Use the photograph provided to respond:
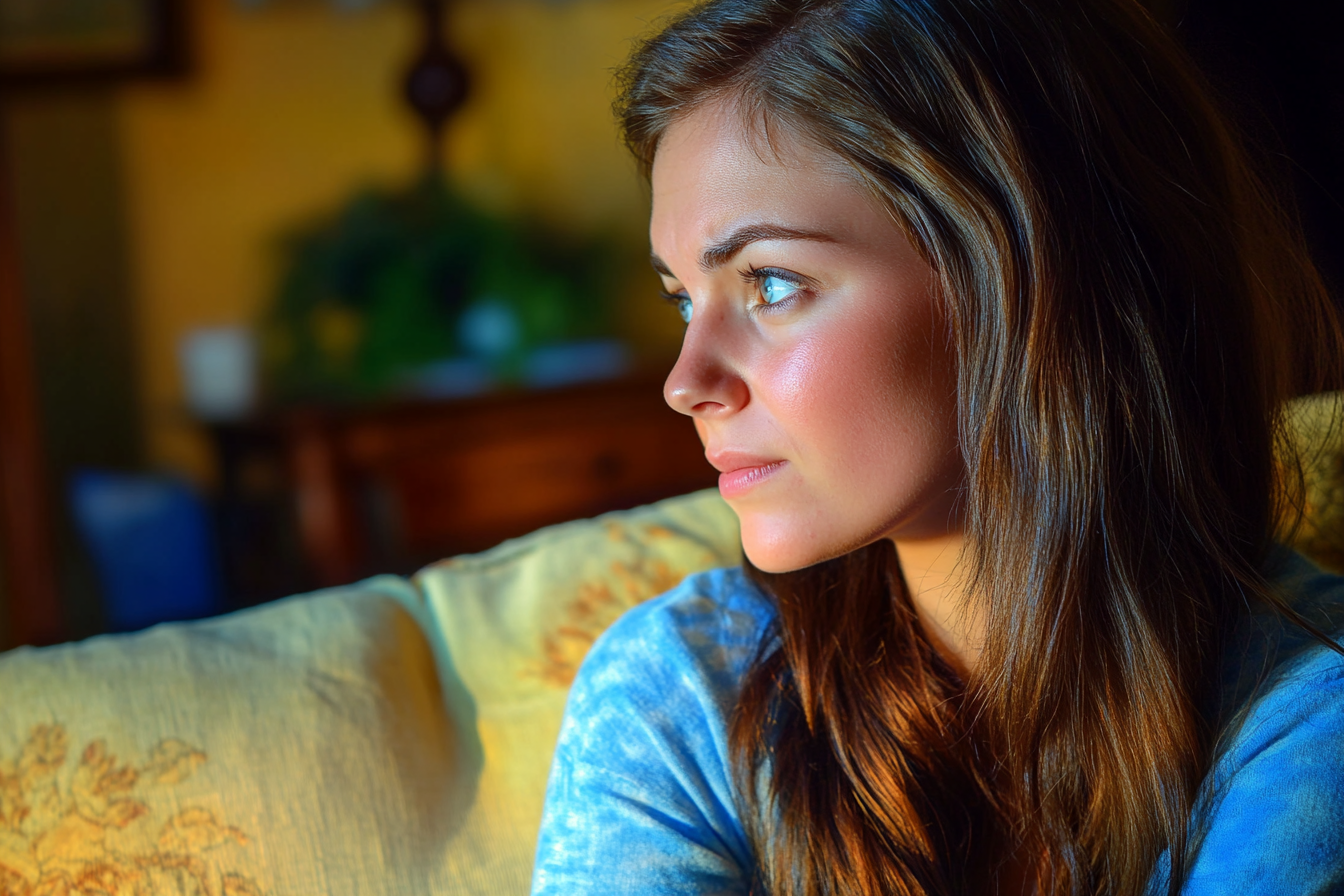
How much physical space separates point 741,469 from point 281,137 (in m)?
2.51

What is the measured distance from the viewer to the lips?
0.77 m

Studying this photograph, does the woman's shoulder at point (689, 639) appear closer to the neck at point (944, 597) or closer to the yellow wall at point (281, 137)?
the neck at point (944, 597)

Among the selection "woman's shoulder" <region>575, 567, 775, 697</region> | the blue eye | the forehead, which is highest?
the forehead

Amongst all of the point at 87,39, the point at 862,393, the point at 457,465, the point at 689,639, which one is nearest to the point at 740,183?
the point at 862,393

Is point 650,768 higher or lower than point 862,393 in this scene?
lower

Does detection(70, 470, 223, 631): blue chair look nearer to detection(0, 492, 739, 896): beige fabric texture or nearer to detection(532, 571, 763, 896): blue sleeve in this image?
detection(0, 492, 739, 896): beige fabric texture

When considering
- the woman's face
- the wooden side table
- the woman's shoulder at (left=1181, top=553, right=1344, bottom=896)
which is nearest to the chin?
the woman's face

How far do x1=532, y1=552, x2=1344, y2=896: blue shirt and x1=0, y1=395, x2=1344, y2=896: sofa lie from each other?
11 cm

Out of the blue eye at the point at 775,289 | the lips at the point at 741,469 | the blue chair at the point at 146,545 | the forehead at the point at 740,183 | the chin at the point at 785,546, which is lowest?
the blue chair at the point at 146,545

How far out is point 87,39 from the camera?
2.60 meters

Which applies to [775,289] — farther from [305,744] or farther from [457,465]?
[457,465]

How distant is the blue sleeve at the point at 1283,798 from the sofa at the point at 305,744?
9.2 inches

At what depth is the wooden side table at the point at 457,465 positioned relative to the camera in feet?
8.57

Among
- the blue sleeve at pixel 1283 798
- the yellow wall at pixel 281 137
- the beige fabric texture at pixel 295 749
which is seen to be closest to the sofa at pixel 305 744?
the beige fabric texture at pixel 295 749
